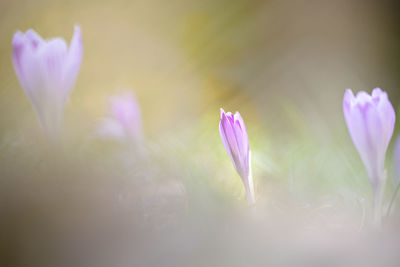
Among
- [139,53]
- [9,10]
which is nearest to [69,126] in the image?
[9,10]

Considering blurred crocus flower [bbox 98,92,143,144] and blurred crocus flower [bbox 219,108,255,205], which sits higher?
blurred crocus flower [bbox 98,92,143,144]

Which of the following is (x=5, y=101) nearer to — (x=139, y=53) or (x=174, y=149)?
(x=174, y=149)

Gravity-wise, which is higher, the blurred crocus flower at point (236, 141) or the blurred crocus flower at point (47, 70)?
the blurred crocus flower at point (47, 70)

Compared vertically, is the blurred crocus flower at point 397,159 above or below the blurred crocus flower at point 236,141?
above

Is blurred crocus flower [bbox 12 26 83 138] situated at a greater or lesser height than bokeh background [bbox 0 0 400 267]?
greater
